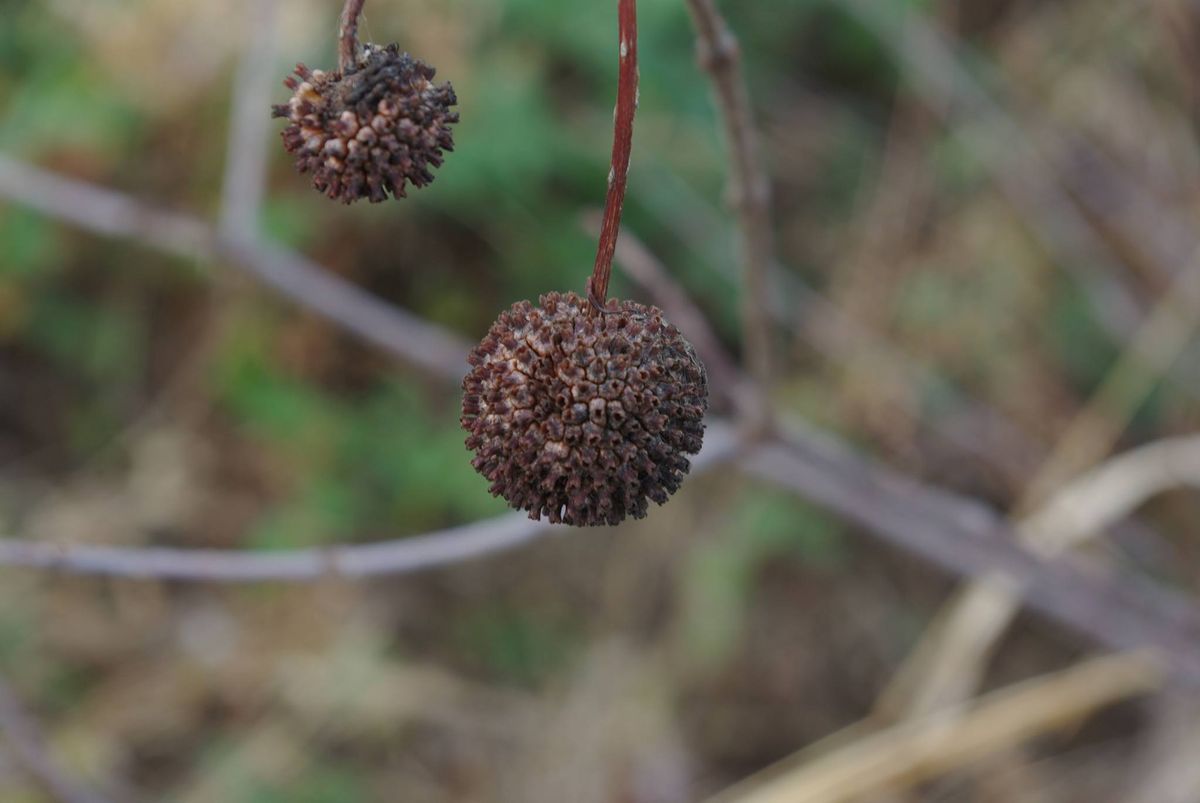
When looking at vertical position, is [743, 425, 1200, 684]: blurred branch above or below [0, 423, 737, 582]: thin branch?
above

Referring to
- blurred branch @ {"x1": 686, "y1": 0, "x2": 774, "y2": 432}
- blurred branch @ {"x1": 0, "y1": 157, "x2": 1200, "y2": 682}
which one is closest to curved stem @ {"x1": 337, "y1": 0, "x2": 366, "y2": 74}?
blurred branch @ {"x1": 686, "y1": 0, "x2": 774, "y2": 432}

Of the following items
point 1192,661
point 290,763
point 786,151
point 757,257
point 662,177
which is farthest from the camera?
point 786,151

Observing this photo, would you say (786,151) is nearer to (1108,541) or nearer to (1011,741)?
(1108,541)

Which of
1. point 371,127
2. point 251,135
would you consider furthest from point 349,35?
point 251,135

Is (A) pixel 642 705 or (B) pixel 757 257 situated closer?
(B) pixel 757 257

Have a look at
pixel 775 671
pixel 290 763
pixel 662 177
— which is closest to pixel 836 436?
pixel 775 671

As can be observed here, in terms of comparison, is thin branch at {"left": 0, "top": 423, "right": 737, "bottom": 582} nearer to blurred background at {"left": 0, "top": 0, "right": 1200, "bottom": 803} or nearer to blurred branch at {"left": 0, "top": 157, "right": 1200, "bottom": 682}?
blurred branch at {"left": 0, "top": 157, "right": 1200, "bottom": 682}
